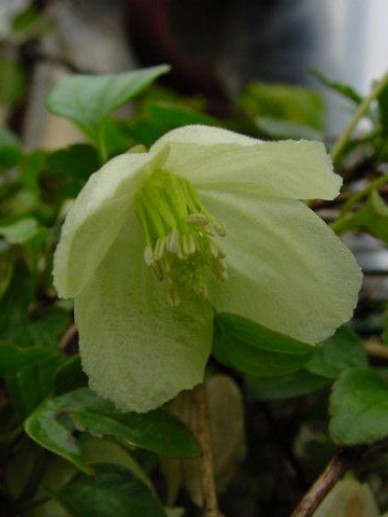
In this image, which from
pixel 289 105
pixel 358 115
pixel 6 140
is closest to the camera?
pixel 358 115

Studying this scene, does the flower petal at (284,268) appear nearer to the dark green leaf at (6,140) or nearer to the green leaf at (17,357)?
the green leaf at (17,357)

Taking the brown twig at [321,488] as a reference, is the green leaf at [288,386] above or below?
below

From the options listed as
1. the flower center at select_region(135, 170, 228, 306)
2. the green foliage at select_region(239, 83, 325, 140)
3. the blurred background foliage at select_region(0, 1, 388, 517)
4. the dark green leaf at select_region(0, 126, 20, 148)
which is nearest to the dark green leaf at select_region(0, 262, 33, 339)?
the blurred background foliage at select_region(0, 1, 388, 517)

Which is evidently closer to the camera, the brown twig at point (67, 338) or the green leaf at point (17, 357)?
the green leaf at point (17, 357)

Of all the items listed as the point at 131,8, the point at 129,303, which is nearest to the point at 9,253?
the point at 129,303

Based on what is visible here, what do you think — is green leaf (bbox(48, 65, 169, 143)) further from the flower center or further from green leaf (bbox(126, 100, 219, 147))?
the flower center

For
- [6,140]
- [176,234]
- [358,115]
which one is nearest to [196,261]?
[176,234]

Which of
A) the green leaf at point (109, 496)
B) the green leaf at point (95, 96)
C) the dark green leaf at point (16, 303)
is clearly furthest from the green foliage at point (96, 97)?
the green leaf at point (109, 496)

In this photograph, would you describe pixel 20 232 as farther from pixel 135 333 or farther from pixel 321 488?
pixel 321 488
